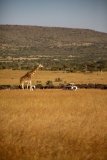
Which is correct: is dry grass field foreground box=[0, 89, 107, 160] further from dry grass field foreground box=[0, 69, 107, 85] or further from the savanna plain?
dry grass field foreground box=[0, 69, 107, 85]

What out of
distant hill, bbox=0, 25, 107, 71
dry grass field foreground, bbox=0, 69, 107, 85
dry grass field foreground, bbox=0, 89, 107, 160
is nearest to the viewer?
dry grass field foreground, bbox=0, 89, 107, 160

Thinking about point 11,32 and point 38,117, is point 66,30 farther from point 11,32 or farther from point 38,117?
point 38,117

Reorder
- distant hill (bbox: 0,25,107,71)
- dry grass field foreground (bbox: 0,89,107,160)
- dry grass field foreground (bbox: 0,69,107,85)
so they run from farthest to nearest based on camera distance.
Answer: distant hill (bbox: 0,25,107,71), dry grass field foreground (bbox: 0,69,107,85), dry grass field foreground (bbox: 0,89,107,160)

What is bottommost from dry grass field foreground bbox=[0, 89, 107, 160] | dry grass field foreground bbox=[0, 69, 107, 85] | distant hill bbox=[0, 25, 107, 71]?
dry grass field foreground bbox=[0, 89, 107, 160]

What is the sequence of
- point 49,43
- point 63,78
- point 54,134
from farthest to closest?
1. point 49,43
2. point 63,78
3. point 54,134

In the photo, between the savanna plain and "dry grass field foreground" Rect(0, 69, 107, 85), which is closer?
the savanna plain

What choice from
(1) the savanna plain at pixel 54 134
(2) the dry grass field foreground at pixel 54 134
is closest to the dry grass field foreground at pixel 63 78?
(1) the savanna plain at pixel 54 134

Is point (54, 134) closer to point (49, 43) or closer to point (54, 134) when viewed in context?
point (54, 134)

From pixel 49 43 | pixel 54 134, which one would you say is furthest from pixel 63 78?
pixel 49 43

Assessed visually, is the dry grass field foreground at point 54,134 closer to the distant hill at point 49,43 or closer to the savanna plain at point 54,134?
the savanna plain at point 54,134

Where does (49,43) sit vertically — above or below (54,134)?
above

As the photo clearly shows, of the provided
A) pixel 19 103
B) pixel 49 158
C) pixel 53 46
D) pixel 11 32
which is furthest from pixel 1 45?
pixel 49 158

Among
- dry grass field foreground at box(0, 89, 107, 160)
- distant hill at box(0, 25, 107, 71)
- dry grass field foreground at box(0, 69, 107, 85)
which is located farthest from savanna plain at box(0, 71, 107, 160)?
distant hill at box(0, 25, 107, 71)

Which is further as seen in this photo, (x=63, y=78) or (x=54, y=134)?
(x=63, y=78)
